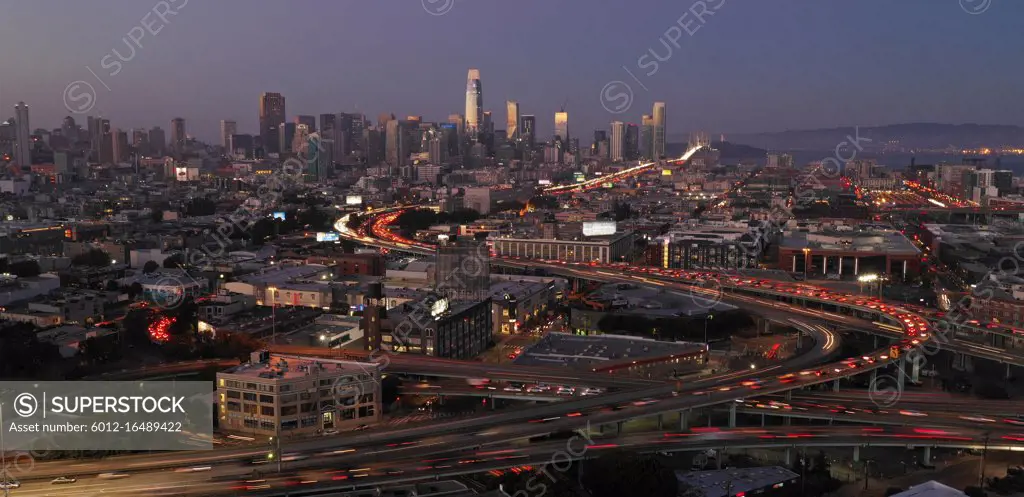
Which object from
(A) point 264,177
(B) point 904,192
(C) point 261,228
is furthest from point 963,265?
(A) point 264,177

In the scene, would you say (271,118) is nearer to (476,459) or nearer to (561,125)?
(561,125)

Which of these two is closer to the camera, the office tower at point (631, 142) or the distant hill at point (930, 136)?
the office tower at point (631, 142)

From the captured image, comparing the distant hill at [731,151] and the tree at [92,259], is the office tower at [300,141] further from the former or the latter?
the distant hill at [731,151]

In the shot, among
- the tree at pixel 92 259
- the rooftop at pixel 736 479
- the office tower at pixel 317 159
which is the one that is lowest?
the rooftop at pixel 736 479

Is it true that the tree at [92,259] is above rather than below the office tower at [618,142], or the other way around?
below

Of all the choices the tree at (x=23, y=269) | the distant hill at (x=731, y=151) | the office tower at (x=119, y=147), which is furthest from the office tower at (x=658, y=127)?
the tree at (x=23, y=269)

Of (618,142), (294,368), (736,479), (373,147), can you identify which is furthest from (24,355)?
(618,142)

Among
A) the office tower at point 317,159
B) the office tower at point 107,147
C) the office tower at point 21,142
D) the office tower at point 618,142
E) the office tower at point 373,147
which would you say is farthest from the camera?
the office tower at point 618,142
